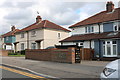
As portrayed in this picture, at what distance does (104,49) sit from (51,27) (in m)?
15.3

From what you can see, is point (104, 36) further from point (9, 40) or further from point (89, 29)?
point (9, 40)

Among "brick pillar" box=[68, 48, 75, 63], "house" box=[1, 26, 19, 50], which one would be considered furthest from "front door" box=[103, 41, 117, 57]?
"house" box=[1, 26, 19, 50]

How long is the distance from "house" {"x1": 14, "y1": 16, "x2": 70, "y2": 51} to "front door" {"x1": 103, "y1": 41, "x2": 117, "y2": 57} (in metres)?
14.6

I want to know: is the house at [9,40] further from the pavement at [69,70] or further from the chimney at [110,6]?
the pavement at [69,70]

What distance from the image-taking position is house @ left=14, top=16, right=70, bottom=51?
1200 inches

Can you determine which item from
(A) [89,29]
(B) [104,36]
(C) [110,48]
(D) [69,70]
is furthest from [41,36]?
(D) [69,70]

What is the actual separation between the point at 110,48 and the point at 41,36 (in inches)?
637

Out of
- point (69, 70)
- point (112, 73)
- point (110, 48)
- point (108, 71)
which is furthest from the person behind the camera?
point (110, 48)

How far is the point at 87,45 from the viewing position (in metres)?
20.7

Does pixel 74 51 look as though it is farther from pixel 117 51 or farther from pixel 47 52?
pixel 117 51

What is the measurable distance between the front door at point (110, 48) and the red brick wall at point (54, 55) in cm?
672

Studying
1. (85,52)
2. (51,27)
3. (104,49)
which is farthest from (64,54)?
(51,27)

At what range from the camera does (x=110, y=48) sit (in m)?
18.3

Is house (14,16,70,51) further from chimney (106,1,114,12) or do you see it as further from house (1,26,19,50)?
chimney (106,1,114,12)
